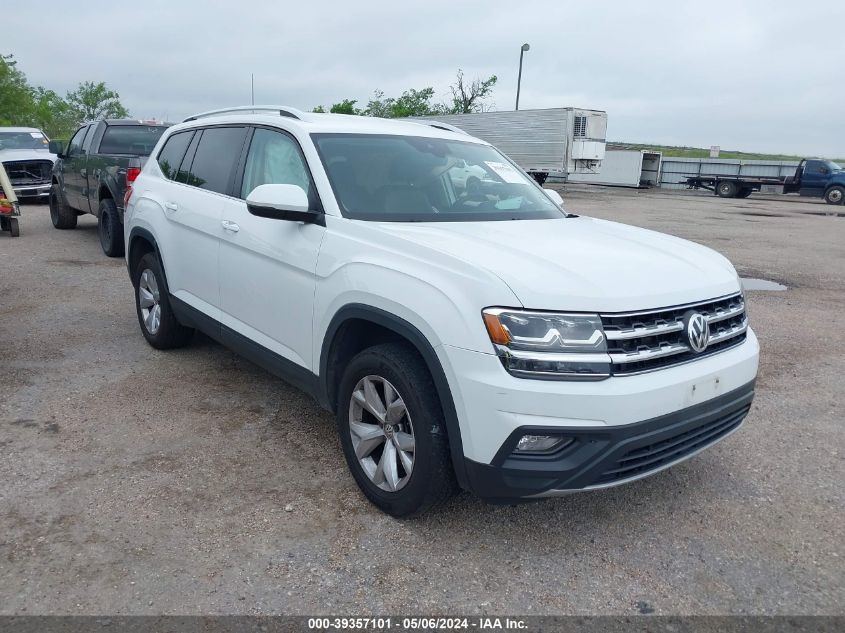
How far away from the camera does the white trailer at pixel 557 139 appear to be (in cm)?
3025

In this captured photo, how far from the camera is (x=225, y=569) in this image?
2.89 meters

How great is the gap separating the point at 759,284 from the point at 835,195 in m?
24.6

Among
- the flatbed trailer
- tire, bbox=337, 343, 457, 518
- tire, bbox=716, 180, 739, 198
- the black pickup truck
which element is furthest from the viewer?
tire, bbox=716, 180, 739, 198

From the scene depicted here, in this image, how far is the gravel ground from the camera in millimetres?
2768

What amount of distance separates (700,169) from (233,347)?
130 ft

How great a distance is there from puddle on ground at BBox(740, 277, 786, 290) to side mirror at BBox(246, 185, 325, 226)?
7.23m

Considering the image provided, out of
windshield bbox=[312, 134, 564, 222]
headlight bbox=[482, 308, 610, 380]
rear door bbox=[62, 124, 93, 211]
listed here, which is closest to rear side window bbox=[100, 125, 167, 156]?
rear door bbox=[62, 124, 93, 211]

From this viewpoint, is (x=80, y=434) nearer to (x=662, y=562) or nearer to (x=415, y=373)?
(x=415, y=373)

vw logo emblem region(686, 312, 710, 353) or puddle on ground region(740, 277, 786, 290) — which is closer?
vw logo emblem region(686, 312, 710, 353)

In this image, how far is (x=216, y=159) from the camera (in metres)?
4.79

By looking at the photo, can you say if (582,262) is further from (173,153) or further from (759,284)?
(759,284)

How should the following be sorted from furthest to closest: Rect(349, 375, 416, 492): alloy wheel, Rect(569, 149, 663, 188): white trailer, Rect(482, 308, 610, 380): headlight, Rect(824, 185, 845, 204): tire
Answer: Rect(569, 149, 663, 188): white trailer → Rect(824, 185, 845, 204): tire → Rect(349, 375, 416, 492): alloy wheel → Rect(482, 308, 610, 380): headlight

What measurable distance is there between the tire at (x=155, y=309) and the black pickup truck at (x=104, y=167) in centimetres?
349

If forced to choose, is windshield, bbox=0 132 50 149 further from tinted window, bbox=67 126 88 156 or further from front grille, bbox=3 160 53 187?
tinted window, bbox=67 126 88 156
